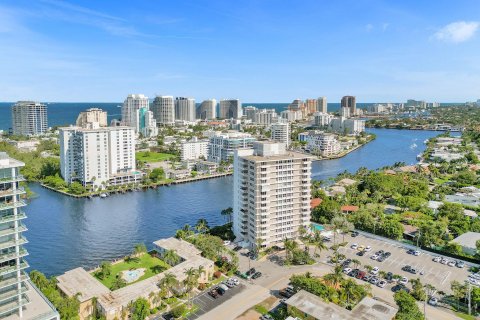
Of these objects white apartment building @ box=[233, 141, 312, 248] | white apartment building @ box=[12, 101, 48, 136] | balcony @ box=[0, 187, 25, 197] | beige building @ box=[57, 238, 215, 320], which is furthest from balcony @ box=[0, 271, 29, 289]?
white apartment building @ box=[12, 101, 48, 136]

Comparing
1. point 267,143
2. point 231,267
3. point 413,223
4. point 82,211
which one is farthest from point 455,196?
point 82,211

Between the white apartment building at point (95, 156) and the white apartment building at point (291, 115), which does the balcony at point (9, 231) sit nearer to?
the white apartment building at point (95, 156)

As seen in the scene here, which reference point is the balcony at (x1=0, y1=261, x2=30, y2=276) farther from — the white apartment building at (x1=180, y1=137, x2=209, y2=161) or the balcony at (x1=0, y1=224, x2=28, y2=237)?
the white apartment building at (x1=180, y1=137, x2=209, y2=161)

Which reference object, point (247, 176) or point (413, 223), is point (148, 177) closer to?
point (247, 176)

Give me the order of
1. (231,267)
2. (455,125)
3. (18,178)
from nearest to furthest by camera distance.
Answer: (18,178)
(231,267)
(455,125)

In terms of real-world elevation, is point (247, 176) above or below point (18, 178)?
below

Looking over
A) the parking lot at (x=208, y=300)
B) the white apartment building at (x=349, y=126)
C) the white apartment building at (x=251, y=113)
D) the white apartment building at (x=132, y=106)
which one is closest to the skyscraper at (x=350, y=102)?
the white apartment building at (x=251, y=113)
